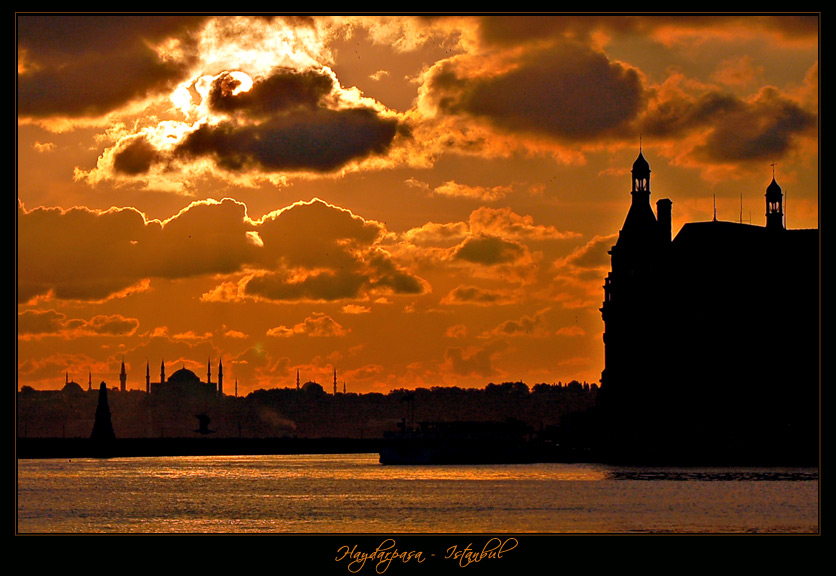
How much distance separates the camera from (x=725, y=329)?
7559 inches

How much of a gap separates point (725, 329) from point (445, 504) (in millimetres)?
92460

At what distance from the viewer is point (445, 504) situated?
109 meters

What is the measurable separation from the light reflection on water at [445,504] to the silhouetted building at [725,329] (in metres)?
30.8

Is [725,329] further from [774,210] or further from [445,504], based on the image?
[445,504]

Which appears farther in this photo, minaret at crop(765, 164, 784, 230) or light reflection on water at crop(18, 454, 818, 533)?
minaret at crop(765, 164, 784, 230)

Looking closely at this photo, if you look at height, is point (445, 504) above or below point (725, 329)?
below

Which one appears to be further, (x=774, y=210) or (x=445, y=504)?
(x=774, y=210)

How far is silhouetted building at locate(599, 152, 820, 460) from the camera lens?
190 m

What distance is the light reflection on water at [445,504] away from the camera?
294ft

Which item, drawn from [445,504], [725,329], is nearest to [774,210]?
[725,329]

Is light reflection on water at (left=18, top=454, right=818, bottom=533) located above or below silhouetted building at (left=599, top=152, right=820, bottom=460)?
below

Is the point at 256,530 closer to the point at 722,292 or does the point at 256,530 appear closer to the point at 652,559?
the point at 652,559

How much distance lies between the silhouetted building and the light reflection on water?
3082 centimetres

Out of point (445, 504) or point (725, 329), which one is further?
point (725, 329)
